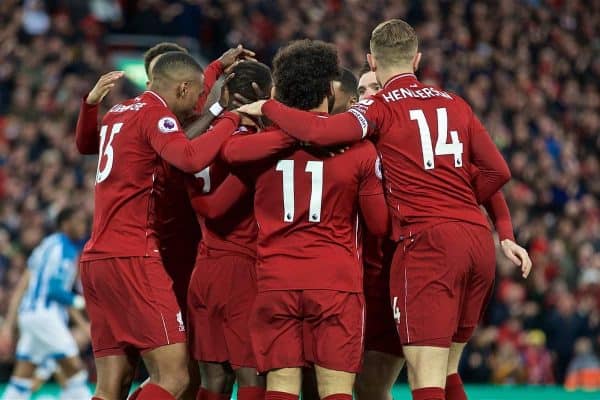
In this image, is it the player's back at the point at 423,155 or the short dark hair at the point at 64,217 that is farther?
the short dark hair at the point at 64,217

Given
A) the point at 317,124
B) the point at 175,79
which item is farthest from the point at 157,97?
the point at 317,124

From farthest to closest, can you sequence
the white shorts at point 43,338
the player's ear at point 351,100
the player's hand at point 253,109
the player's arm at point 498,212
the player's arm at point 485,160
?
the white shorts at point 43,338 → the player's ear at point 351,100 → the player's arm at point 498,212 → the player's arm at point 485,160 → the player's hand at point 253,109

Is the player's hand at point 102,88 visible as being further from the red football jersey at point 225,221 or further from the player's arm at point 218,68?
the red football jersey at point 225,221

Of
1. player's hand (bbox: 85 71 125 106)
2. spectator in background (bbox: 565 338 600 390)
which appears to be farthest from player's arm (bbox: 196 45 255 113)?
spectator in background (bbox: 565 338 600 390)

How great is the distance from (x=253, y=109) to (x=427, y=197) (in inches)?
41.3

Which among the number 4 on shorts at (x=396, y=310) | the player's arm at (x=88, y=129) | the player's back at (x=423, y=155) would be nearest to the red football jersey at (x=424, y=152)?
the player's back at (x=423, y=155)

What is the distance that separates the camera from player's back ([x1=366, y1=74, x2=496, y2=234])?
637cm

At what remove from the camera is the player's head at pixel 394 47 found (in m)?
6.50

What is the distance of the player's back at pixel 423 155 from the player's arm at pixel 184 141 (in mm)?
751

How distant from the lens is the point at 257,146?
241 inches

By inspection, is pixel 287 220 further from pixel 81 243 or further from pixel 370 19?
pixel 370 19

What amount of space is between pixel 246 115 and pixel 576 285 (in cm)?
1192

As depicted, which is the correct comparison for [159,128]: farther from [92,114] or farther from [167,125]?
[92,114]

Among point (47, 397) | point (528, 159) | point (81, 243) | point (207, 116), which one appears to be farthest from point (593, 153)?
point (207, 116)
